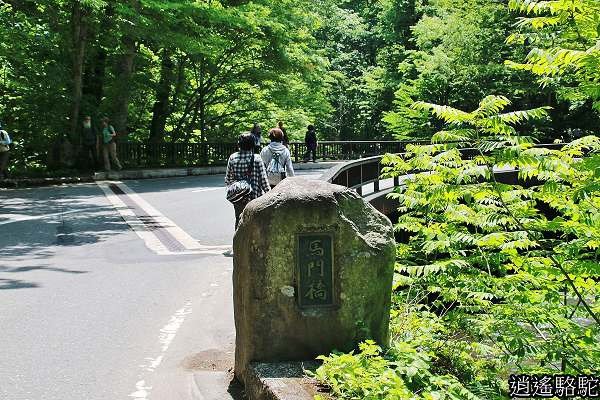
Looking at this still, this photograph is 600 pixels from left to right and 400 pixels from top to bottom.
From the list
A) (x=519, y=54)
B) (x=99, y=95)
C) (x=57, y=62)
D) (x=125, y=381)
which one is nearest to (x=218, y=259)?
(x=125, y=381)

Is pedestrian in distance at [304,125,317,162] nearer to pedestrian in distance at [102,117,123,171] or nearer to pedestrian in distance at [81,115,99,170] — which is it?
pedestrian in distance at [102,117,123,171]

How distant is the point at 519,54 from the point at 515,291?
27867mm

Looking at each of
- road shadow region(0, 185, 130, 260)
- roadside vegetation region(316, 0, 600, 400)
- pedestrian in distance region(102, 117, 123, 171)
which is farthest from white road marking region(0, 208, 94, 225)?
roadside vegetation region(316, 0, 600, 400)

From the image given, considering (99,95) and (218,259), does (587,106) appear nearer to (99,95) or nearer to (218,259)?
(99,95)

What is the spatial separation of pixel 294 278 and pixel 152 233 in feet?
28.1

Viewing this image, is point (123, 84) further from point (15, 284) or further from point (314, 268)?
point (314, 268)

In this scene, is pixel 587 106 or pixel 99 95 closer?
pixel 99 95

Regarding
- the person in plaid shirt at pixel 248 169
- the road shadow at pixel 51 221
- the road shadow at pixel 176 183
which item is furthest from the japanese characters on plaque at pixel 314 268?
the road shadow at pixel 176 183

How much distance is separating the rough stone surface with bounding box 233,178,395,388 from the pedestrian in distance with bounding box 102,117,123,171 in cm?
2084

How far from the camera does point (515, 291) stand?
6684mm

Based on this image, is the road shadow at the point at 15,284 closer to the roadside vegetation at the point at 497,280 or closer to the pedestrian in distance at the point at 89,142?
the roadside vegetation at the point at 497,280

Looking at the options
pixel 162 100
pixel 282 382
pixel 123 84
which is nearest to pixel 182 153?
pixel 162 100

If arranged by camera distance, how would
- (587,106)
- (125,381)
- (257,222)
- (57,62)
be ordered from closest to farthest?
1. (257,222)
2. (125,381)
3. (57,62)
4. (587,106)

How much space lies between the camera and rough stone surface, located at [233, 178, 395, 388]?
17.1 ft
